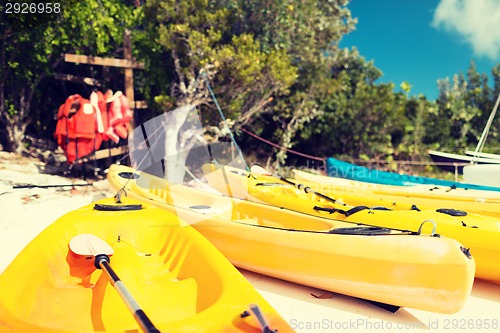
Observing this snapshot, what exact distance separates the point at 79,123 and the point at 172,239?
4.20m

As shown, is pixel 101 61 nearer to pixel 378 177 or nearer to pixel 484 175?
pixel 378 177

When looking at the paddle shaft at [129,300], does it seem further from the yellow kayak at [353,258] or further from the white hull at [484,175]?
the white hull at [484,175]

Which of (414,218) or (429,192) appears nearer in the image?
(414,218)

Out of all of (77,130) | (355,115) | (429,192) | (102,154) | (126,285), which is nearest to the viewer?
(126,285)

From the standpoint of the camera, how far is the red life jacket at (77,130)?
699 centimetres

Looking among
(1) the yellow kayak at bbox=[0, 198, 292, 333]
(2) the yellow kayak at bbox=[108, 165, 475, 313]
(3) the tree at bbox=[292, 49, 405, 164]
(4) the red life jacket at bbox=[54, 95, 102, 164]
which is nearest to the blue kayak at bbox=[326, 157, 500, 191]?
(3) the tree at bbox=[292, 49, 405, 164]

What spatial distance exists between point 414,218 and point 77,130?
5.50m

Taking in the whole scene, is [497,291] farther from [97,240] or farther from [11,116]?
[11,116]

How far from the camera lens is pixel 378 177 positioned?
28.4ft

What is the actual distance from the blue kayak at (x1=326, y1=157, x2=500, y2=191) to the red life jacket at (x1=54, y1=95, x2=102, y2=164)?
523 centimetres

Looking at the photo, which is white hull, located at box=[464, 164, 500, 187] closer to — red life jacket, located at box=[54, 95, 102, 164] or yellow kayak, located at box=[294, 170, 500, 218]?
yellow kayak, located at box=[294, 170, 500, 218]

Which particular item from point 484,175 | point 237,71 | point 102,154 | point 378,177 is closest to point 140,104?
point 102,154

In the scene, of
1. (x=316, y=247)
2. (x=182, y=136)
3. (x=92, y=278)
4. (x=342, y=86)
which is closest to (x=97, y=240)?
(x=92, y=278)

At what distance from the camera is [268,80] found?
30.0 feet
